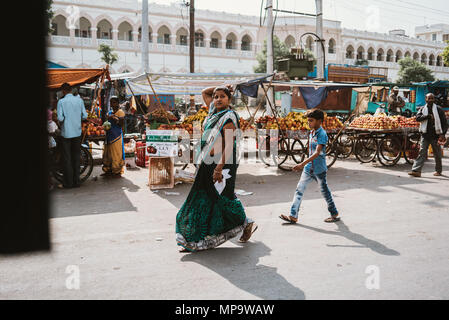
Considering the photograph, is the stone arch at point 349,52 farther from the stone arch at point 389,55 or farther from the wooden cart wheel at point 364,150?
the wooden cart wheel at point 364,150

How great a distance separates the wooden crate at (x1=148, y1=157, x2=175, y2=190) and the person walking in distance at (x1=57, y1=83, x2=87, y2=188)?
1.46 m

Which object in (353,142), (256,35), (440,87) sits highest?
(256,35)

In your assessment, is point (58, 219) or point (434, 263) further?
point (58, 219)

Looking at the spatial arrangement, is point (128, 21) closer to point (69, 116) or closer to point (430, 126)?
point (69, 116)

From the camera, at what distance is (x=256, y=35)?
4475 cm

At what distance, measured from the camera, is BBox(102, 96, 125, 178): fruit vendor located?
8.82 meters

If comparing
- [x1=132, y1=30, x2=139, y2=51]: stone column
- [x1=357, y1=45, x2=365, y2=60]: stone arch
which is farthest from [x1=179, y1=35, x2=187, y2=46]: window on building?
[x1=357, y1=45, x2=365, y2=60]: stone arch

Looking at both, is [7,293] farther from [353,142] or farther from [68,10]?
[68,10]

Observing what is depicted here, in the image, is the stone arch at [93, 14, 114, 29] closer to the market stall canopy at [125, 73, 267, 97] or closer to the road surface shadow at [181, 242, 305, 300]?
the market stall canopy at [125, 73, 267, 97]

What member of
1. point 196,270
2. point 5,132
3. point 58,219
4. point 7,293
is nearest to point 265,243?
point 196,270

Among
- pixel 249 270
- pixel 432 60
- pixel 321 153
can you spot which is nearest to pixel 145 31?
pixel 321 153
